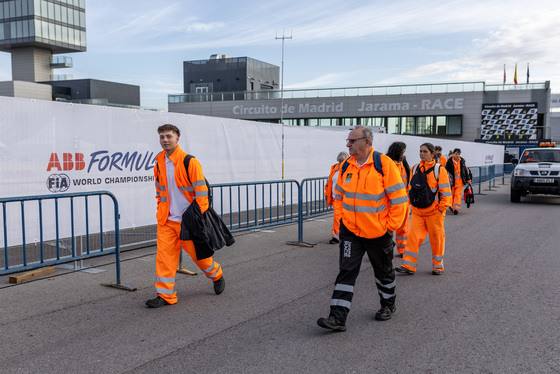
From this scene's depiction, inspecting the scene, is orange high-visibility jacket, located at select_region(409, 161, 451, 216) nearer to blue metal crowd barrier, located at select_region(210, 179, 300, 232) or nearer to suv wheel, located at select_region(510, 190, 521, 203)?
blue metal crowd barrier, located at select_region(210, 179, 300, 232)

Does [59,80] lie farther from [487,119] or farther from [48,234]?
[48,234]

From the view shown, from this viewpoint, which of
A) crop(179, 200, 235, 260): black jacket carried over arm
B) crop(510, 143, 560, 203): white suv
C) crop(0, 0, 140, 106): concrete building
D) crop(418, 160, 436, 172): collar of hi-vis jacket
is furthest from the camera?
crop(0, 0, 140, 106): concrete building

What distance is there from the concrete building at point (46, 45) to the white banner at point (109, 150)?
60643 mm

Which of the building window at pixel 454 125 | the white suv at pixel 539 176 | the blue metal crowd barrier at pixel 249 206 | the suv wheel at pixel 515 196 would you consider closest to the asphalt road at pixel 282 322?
the blue metal crowd barrier at pixel 249 206

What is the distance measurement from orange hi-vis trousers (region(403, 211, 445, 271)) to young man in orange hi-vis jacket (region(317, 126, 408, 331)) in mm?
2201

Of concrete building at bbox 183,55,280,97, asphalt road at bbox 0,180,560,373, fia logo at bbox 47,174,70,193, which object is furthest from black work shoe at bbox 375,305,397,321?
concrete building at bbox 183,55,280,97

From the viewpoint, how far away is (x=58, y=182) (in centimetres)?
749

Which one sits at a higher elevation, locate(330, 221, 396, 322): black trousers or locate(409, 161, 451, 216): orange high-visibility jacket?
locate(409, 161, 451, 216): orange high-visibility jacket

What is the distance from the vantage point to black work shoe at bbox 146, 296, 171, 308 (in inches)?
202

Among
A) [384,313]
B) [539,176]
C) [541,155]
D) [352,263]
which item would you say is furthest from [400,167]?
[541,155]

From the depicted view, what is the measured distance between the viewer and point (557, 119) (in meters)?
83.5

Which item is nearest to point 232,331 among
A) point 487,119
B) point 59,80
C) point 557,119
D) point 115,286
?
point 115,286

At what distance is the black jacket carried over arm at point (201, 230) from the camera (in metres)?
5.05

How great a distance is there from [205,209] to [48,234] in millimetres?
3556
